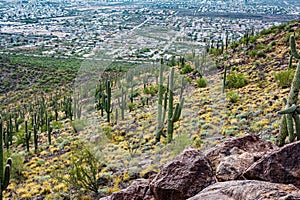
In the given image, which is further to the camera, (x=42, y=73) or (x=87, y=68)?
(x=42, y=73)

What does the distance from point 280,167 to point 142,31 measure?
8.72 m

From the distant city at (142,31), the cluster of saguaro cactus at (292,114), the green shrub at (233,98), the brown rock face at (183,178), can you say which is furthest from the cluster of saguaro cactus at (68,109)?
the brown rock face at (183,178)

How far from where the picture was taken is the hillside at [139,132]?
11.1 m

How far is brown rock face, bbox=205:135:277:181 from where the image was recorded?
17.0ft

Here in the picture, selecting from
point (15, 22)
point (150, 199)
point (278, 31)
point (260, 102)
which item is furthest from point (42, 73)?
point (15, 22)

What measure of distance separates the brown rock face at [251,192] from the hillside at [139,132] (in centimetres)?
540

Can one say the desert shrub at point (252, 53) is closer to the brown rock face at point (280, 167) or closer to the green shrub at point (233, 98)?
the green shrub at point (233, 98)

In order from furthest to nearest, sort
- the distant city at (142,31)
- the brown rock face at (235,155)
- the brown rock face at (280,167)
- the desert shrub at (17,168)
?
the desert shrub at (17,168) < the distant city at (142,31) < the brown rock face at (235,155) < the brown rock face at (280,167)

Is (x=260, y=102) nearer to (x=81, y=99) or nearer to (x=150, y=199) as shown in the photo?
(x=81, y=99)

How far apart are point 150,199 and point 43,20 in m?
157

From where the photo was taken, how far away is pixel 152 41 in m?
12.5

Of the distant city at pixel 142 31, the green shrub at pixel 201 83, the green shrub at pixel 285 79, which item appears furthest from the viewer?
the green shrub at pixel 201 83

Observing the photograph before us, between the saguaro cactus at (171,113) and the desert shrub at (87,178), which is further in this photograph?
the desert shrub at (87,178)

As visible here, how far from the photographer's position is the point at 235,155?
18.5 ft
